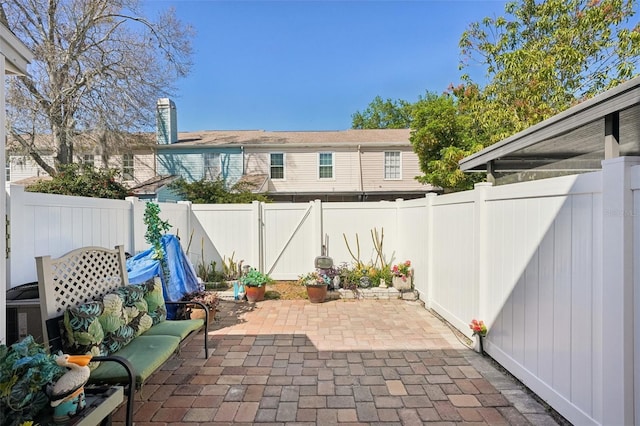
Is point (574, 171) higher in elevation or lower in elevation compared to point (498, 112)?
lower

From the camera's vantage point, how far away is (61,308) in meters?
2.48

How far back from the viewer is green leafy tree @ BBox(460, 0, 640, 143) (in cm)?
682

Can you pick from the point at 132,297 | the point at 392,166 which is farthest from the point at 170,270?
the point at 392,166

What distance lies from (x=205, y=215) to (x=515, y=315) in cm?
598

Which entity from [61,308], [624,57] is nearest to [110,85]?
[61,308]

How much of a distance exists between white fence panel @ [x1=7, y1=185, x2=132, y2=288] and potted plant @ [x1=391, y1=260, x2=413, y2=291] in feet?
15.2

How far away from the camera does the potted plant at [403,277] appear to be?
242 inches

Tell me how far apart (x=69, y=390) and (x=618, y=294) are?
3.03 meters

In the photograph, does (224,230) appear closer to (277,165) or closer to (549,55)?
(277,165)

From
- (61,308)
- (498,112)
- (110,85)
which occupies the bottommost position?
(61,308)

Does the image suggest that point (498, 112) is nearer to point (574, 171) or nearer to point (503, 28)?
point (503, 28)

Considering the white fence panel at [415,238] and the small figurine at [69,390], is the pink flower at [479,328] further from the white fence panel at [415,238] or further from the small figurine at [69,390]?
the small figurine at [69,390]

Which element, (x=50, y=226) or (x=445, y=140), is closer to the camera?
(x=50, y=226)

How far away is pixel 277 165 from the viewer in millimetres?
14445
